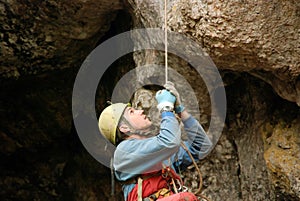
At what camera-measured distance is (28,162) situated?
7531 mm

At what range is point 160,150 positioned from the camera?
134 inches

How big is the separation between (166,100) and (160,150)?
35 cm

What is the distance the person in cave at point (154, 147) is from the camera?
341cm

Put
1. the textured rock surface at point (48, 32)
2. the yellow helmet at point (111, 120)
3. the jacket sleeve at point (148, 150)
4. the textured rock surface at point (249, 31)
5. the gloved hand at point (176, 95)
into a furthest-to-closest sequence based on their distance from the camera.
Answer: the textured rock surface at point (48, 32), the yellow helmet at point (111, 120), the textured rock surface at point (249, 31), the gloved hand at point (176, 95), the jacket sleeve at point (148, 150)

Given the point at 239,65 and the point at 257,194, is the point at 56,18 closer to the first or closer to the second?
the point at 239,65

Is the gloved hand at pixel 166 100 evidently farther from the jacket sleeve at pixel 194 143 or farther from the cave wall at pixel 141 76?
the cave wall at pixel 141 76

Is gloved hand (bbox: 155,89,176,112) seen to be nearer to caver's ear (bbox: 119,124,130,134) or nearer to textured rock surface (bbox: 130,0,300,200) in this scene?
caver's ear (bbox: 119,124,130,134)

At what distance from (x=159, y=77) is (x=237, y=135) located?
102 cm

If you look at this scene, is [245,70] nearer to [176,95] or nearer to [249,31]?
[249,31]

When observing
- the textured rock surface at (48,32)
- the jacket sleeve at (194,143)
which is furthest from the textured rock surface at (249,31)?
the textured rock surface at (48,32)

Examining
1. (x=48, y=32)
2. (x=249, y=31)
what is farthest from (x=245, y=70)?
(x=48, y=32)

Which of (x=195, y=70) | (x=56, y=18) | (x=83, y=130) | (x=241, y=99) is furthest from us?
(x=83, y=130)

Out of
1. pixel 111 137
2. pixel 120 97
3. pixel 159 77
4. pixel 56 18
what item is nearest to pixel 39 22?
pixel 56 18

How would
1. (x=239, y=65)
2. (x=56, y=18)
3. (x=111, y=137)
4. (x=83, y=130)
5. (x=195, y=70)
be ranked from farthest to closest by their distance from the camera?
1. (x=83, y=130)
2. (x=56, y=18)
3. (x=195, y=70)
4. (x=239, y=65)
5. (x=111, y=137)
